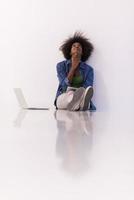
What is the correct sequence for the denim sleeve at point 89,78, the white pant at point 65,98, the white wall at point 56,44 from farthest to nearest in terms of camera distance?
the white wall at point 56,44, the denim sleeve at point 89,78, the white pant at point 65,98

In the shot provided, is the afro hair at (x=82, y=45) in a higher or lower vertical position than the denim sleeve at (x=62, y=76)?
higher

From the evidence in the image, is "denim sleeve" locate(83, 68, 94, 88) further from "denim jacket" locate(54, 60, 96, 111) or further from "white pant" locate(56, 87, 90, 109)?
"white pant" locate(56, 87, 90, 109)

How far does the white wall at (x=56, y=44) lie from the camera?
136 inches

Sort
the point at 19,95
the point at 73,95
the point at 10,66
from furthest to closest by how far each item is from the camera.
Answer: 1. the point at 10,66
2. the point at 19,95
3. the point at 73,95

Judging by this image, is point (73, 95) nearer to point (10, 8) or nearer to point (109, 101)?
point (109, 101)

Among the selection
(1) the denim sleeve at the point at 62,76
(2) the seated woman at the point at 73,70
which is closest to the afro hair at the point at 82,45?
(2) the seated woman at the point at 73,70

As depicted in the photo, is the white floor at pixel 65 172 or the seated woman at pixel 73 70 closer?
the white floor at pixel 65 172

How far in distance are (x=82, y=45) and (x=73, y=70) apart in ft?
0.90

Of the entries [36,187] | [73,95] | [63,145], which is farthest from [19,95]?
[36,187]

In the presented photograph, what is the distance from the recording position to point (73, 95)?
9.77 ft

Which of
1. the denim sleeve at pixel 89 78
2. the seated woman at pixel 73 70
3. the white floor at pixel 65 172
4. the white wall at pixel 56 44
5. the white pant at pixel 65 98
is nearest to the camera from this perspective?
the white floor at pixel 65 172

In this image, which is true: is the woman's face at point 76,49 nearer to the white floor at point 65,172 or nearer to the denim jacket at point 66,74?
the denim jacket at point 66,74

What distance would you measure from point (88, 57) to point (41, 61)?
1.42 feet

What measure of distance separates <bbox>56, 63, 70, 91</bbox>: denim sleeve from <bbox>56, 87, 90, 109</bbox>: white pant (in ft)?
0.25
